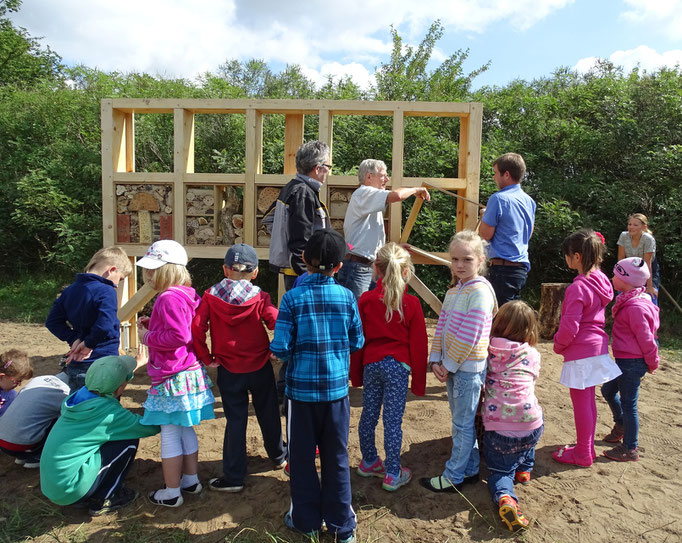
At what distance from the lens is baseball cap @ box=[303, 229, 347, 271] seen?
8.78ft

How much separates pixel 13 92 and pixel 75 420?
11281 mm

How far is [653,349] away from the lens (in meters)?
3.42

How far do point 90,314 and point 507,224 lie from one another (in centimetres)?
322

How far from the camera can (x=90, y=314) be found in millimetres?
3498

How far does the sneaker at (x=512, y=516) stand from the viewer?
2.80m

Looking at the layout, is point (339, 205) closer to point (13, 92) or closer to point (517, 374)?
point (517, 374)

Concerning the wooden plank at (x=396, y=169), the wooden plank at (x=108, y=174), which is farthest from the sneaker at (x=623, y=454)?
the wooden plank at (x=108, y=174)

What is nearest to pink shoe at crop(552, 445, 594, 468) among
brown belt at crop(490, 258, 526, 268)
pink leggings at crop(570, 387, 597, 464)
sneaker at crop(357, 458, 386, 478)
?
pink leggings at crop(570, 387, 597, 464)

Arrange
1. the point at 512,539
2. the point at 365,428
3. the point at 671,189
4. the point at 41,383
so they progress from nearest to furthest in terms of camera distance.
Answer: the point at 512,539
the point at 365,428
the point at 41,383
the point at 671,189

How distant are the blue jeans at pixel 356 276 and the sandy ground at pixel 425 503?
1163 millimetres

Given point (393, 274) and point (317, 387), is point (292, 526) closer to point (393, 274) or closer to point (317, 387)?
point (317, 387)

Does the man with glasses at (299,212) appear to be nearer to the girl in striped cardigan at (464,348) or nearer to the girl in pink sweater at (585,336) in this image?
the girl in striped cardigan at (464,348)

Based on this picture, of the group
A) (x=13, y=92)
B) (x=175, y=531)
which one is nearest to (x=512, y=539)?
(x=175, y=531)

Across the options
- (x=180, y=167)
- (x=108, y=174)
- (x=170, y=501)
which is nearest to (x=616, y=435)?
(x=170, y=501)
